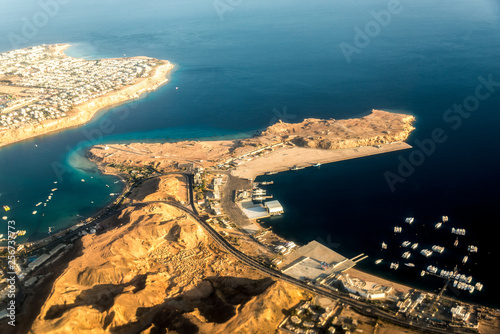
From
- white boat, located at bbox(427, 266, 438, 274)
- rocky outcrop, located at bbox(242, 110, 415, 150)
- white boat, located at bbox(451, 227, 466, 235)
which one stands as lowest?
white boat, located at bbox(427, 266, 438, 274)

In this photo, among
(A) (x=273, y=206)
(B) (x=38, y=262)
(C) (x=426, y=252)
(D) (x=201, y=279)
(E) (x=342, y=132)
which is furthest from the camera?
(E) (x=342, y=132)

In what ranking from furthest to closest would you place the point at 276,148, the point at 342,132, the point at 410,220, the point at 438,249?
the point at 342,132 → the point at 276,148 → the point at 410,220 → the point at 438,249

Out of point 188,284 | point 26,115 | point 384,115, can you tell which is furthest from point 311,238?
point 26,115

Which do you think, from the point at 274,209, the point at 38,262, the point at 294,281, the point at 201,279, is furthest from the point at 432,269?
the point at 38,262

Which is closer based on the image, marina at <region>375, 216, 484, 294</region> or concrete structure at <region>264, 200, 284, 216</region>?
marina at <region>375, 216, 484, 294</region>

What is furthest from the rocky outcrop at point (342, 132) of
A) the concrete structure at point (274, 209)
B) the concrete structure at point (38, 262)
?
the concrete structure at point (38, 262)

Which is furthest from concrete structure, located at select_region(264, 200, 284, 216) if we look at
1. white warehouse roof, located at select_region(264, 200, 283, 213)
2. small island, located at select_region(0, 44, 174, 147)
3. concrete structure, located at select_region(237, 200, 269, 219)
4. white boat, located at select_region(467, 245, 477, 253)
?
small island, located at select_region(0, 44, 174, 147)

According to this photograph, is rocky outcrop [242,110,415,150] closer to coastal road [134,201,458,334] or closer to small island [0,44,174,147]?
coastal road [134,201,458,334]

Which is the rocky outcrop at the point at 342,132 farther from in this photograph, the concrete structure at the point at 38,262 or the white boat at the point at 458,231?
the concrete structure at the point at 38,262

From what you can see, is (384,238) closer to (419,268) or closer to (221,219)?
(419,268)

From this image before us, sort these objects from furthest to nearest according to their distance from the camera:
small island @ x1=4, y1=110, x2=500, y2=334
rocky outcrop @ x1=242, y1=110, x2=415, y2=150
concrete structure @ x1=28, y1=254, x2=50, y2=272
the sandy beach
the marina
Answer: rocky outcrop @ x1=242, y1=110, x2=415, y2=150
the sandy beach
concrete structure @ x1=28, y1=254, x2=50, y2=272
the marina
small island @ x1=4, y1=110, x2=500, y2=334

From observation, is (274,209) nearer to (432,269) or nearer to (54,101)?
(432,269)
